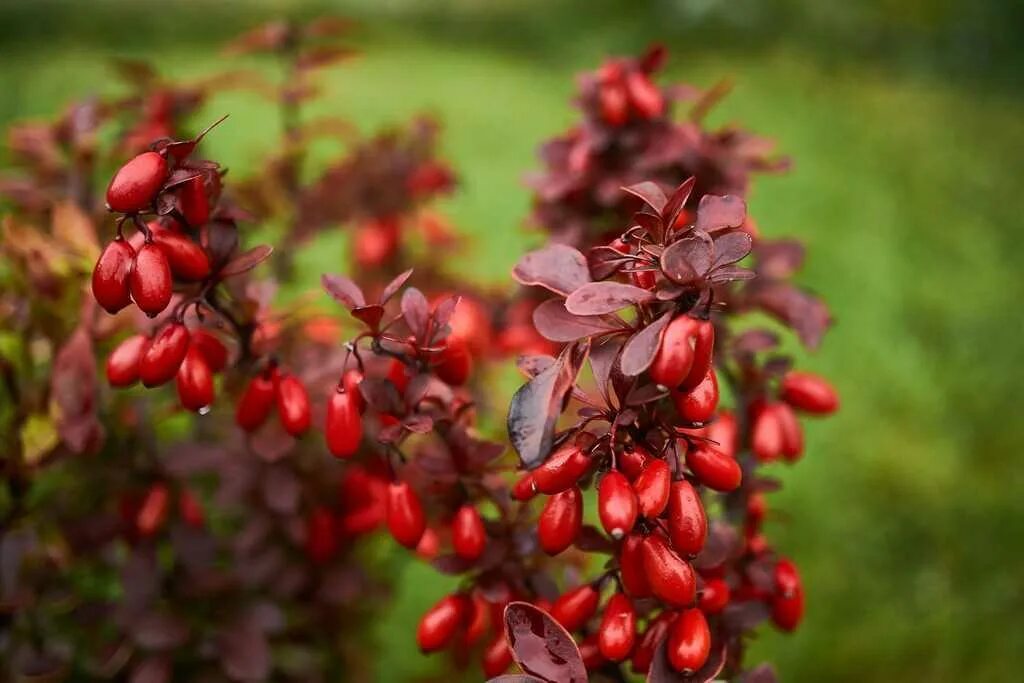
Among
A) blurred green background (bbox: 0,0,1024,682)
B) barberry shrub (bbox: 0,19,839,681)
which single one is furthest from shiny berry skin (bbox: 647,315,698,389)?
blurred green background (bbox: 0,0,1024,682)

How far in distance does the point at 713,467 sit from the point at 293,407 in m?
0.39

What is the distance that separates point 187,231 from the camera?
894 mm

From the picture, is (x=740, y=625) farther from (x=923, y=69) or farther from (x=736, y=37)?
(x=736, y=37)

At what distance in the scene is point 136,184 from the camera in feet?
2.58

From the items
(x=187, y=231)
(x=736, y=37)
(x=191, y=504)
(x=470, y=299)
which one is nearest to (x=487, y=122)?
(x=736, y=37)

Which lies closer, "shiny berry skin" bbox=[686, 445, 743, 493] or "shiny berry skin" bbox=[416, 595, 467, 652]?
"shiny berry skin" bbox=[686, 445, 743, 493]

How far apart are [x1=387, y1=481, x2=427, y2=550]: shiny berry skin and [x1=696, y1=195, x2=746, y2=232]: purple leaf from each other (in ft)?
1.19

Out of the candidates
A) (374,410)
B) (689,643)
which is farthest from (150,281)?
(689,643)

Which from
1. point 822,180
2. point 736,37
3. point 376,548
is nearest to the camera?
point 376,548

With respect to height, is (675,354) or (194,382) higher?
(675,354)

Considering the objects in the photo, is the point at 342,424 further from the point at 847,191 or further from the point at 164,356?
the point at 847,191

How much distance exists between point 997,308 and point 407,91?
2675 mm

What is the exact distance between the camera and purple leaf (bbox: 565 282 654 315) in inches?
28.8

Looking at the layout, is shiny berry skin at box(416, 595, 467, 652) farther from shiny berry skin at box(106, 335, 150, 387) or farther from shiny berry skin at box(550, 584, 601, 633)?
shiny berry skin at box(106, 335, 150, 387)
